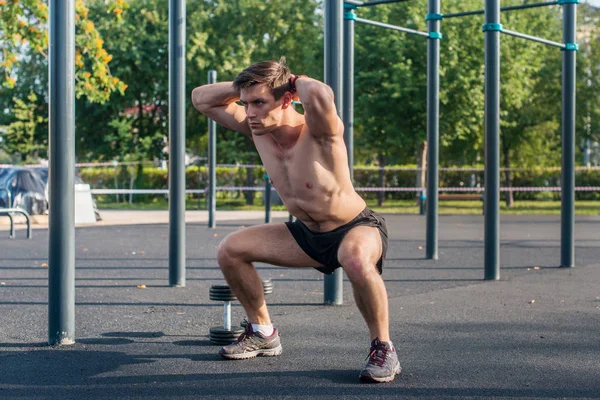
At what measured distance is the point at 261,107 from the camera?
4.54 meters

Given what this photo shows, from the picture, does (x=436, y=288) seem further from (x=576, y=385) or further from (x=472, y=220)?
(x=472, y=220)

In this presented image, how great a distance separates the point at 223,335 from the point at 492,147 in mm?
4442

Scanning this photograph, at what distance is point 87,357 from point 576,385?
8.34 feet

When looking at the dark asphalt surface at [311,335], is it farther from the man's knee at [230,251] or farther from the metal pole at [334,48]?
the metal pole at [334,48]

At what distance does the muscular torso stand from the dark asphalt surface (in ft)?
2.57

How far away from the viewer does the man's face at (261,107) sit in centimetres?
453

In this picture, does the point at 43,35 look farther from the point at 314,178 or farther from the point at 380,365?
the point at 380,365

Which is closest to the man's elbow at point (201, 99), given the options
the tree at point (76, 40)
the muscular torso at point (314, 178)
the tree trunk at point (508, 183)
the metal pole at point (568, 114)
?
the muscular torso at point (314, 178)

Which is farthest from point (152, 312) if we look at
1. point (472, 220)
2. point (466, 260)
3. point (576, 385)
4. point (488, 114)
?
point (472, 220)

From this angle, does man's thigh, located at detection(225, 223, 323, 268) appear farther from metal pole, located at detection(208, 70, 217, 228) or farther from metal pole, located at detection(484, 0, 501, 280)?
metal pole, located at detection(208, 70, 217, 228)

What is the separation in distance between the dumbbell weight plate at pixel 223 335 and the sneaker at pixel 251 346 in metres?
0.25

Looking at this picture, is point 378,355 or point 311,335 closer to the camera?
point 378,355

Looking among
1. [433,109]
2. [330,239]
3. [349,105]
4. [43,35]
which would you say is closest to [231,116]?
[330,239]

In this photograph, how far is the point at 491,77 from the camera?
897 centimetres
